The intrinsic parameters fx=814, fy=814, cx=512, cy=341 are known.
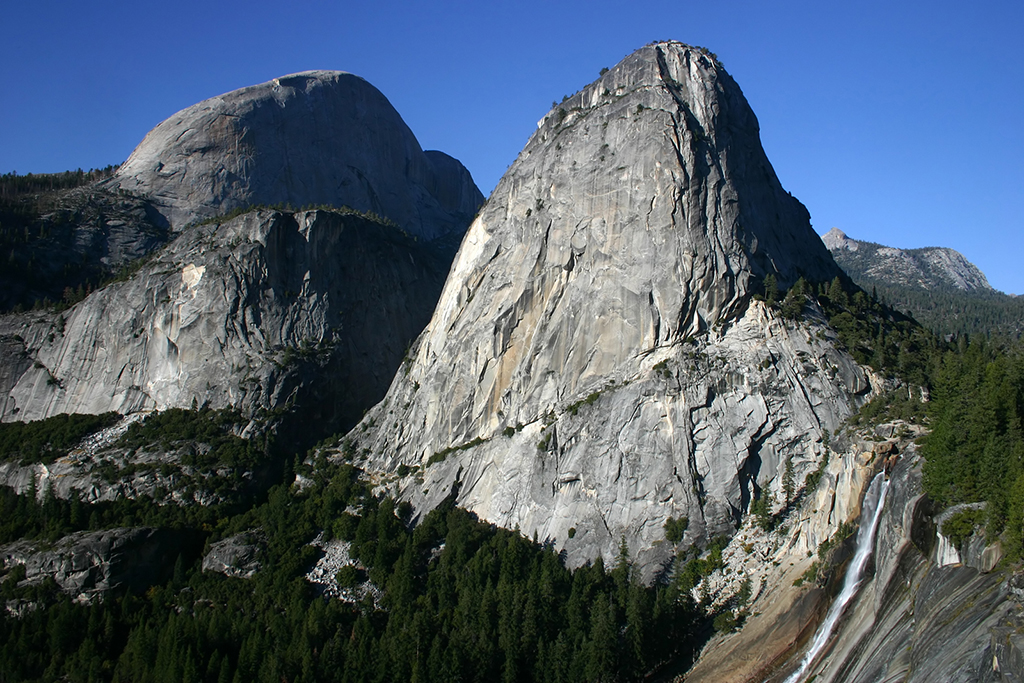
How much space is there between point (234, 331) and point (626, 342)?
4098 centimetres

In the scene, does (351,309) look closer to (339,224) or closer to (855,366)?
(339,224)

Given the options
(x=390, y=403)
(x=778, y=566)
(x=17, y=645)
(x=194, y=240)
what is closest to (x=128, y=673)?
(x=17, y=645)

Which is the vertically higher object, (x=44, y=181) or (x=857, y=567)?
(x=44, y=181)

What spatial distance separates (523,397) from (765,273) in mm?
21731

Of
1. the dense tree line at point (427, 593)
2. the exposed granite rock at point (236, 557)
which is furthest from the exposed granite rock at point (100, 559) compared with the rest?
the exposed granite rock at point (236, 557)

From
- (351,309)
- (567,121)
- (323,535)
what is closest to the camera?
(323,535)

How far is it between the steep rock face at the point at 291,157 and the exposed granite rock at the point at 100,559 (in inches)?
2117

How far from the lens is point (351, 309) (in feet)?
288

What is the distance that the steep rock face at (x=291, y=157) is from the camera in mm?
109625

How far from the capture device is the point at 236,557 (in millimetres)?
62469

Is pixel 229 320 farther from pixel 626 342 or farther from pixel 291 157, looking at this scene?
pixel 291 157

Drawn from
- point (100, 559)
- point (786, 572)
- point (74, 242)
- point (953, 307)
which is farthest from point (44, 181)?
point (953, 307)

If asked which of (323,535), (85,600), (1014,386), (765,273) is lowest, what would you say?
(85,600)

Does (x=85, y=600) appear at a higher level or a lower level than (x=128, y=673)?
higher
